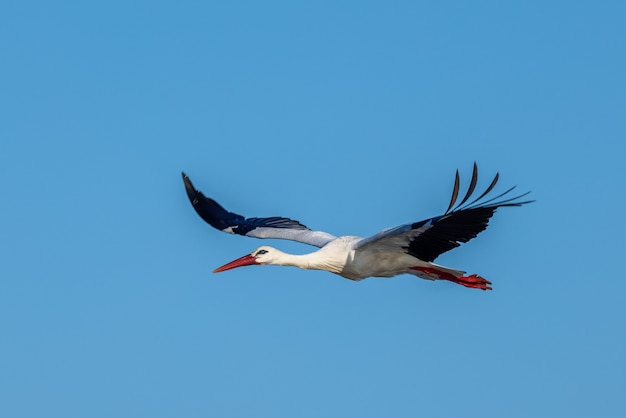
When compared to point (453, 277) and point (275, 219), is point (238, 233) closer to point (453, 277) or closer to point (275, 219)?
point (275, 219)

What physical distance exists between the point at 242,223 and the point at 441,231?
6.67 metres

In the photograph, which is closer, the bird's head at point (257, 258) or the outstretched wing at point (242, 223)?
the bird's head at point (257, 258)

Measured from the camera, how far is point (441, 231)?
74.6 feet

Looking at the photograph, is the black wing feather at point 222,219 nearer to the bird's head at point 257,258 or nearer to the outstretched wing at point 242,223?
the outstretched wing at point 242,223

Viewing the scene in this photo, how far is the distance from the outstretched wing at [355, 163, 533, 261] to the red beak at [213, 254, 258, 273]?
3169 millimetres

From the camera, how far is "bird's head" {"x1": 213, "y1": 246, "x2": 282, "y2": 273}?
25.8m

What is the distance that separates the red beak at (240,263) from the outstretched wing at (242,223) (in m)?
1.19

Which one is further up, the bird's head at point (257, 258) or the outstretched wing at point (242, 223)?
the outstretched wing at point (242, 223)

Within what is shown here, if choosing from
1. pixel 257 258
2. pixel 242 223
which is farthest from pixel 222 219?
pixel 257 258

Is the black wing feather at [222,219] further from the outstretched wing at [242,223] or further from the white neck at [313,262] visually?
the white neck at [313,262]

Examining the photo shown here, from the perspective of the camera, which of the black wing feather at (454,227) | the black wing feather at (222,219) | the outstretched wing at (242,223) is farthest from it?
the black wing feather at (222,219)

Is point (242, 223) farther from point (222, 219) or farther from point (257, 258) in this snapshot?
point (257, 258)

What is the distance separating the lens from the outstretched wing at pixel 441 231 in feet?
71.1

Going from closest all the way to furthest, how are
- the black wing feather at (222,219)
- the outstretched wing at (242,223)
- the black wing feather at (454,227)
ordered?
the black wing feather at (454,227)
the outstretched wing at (242,223)
the black wing feather at (222,219)
